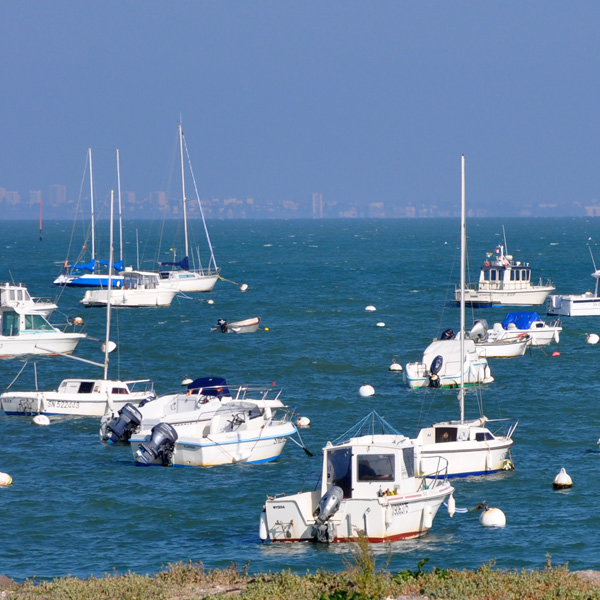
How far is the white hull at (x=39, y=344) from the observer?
6228 cm

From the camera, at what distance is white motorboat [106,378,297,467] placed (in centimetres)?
3684

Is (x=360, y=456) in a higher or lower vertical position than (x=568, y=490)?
higher

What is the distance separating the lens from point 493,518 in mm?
29984

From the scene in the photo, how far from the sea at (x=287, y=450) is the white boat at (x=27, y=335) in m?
1.34

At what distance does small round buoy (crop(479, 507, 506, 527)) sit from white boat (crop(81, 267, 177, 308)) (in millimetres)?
63651

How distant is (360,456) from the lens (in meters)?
28.0

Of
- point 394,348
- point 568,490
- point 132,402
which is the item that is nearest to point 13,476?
point 132,402

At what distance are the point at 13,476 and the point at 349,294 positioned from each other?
212 feet

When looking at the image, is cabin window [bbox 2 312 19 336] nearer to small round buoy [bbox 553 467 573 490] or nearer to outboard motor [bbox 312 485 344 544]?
small round buoy [bbox 553 467 573 490]

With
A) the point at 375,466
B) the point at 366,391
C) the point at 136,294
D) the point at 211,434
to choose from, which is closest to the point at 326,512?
the point at 375,466

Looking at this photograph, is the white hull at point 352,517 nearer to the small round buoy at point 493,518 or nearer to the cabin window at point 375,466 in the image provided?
the cabin window at point 375,466

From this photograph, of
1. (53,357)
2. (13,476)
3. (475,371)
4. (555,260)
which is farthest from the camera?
(555,260)

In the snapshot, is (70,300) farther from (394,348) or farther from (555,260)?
(555,260)

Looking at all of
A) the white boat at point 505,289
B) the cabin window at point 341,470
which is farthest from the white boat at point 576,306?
the cabin window at point 341,470
